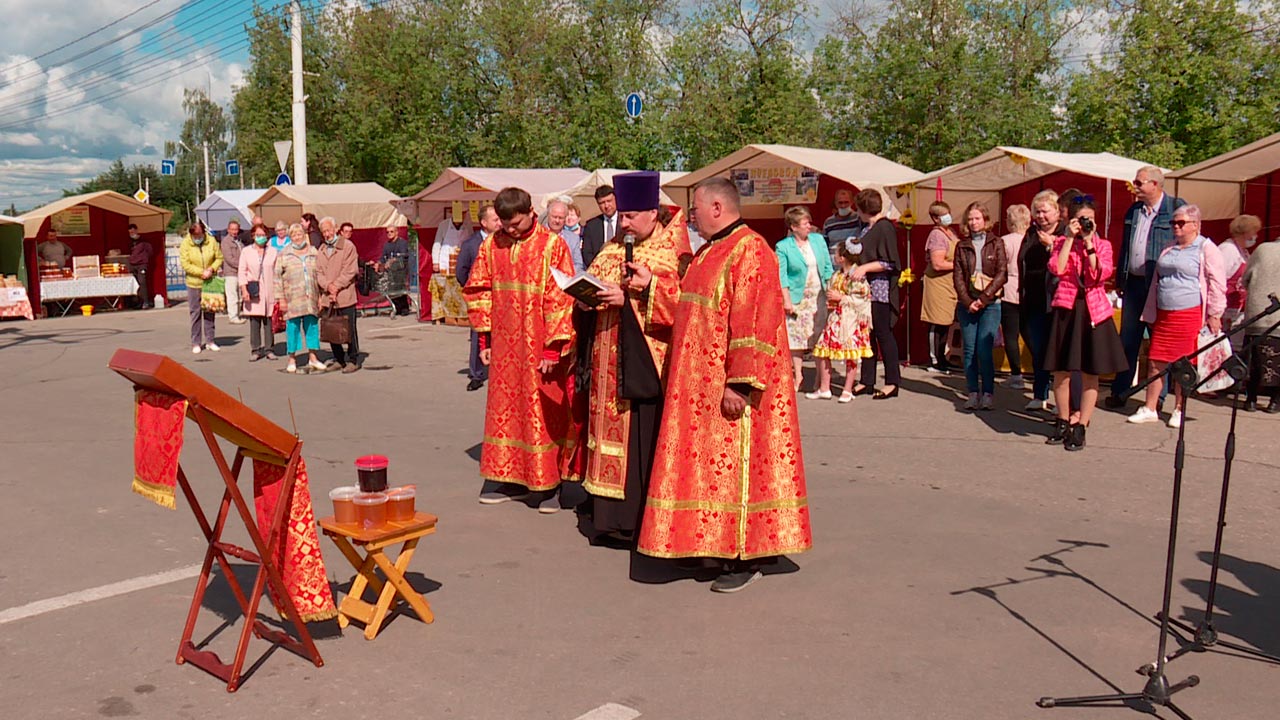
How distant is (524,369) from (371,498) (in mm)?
2370

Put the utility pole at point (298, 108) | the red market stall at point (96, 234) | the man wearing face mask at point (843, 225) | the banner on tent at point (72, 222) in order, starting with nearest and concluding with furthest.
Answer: the man wearing face mask at point (843, 225), the red market stall at point (96, 234), the banner on tent at point (72, 222), the utility pole at point (298, 108)

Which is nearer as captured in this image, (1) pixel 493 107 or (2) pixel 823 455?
(2) pixel 823 455

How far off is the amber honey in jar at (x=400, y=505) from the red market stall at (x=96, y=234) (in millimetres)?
21322

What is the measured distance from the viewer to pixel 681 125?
2867 centimetres

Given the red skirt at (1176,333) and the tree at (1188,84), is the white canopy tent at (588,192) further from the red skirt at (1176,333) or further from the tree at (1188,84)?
the tree at (1188,84)

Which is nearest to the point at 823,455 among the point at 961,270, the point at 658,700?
the point at 961,270

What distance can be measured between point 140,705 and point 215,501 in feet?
11.1

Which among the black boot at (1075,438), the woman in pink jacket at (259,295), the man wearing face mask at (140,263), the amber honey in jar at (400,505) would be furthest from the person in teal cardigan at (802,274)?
the man wearing face mask at (140,263)

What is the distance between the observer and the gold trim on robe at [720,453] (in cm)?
546

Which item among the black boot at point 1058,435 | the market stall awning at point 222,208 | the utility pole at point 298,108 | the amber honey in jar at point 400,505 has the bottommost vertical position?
the black boot at point 1058,435

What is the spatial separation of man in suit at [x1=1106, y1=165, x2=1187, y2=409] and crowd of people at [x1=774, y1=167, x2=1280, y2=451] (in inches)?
0.5

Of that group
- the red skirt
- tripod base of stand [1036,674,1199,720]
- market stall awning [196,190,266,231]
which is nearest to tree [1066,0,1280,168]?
the red skirt

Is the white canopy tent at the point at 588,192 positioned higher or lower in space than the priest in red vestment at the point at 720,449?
higher

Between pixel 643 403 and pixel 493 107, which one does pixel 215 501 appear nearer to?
pixel 643 403
